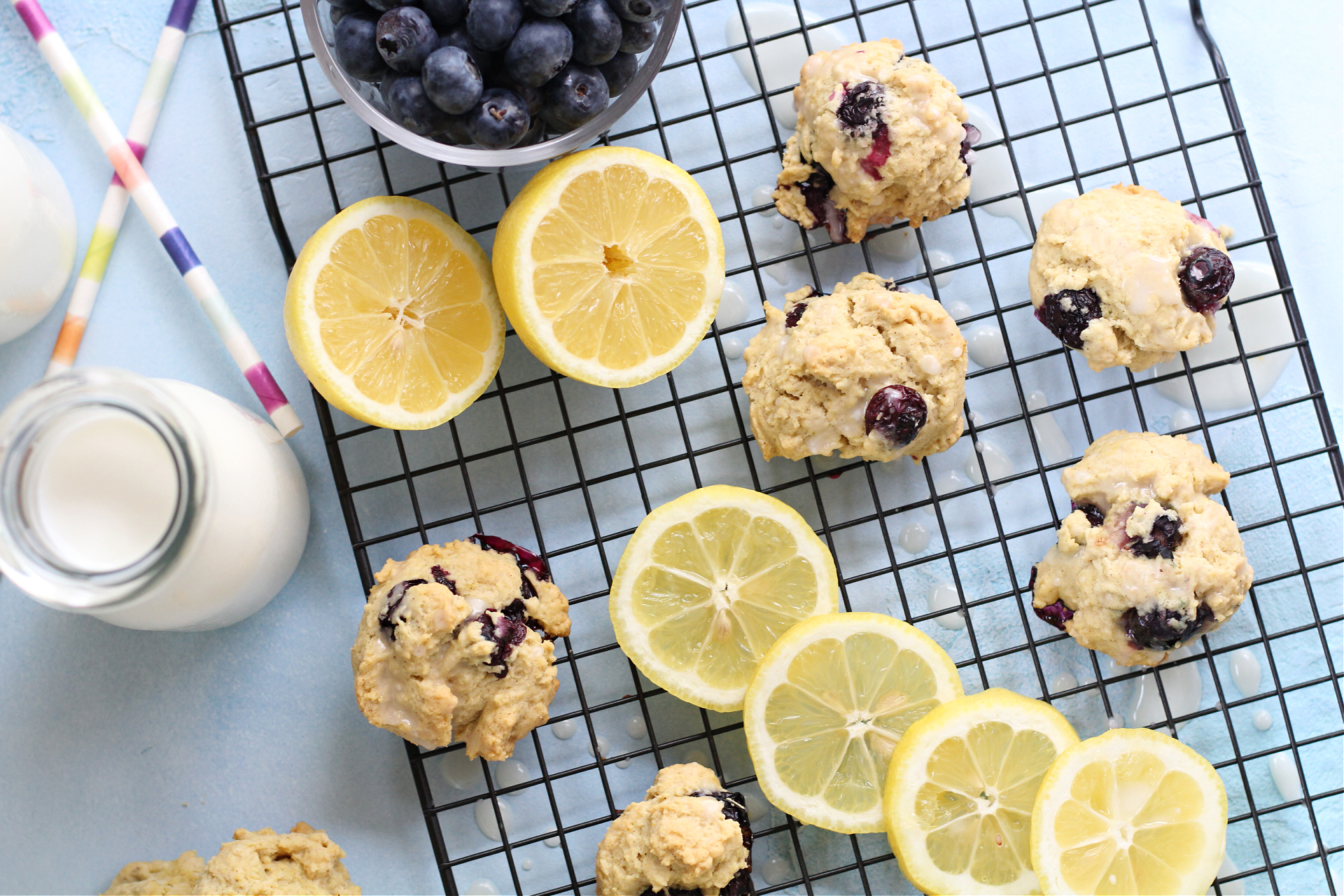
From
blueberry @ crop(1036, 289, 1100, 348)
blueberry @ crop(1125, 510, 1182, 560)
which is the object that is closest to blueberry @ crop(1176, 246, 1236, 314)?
blueberry @ crop(1036, 289, 1100, 348)

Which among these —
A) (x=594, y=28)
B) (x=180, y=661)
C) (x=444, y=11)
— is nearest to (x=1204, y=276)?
(x=594, y=28)

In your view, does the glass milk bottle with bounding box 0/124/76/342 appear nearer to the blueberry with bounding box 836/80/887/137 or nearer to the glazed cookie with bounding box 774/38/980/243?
the glazed cookie with bounding box 774/38/980/243

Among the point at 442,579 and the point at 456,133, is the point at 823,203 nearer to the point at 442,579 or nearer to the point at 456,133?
the point at 456,133

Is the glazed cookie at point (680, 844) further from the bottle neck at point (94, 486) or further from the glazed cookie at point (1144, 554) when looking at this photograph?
the bottle neck at point (94, 486)

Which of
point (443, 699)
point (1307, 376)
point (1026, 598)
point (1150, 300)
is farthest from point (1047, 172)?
point (443, 699)

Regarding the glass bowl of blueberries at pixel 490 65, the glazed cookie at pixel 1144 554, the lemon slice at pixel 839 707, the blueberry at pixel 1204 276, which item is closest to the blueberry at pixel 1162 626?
the glazed cookie at pixel 1144 554

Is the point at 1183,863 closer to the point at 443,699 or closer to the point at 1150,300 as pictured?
the point at 1150,300
